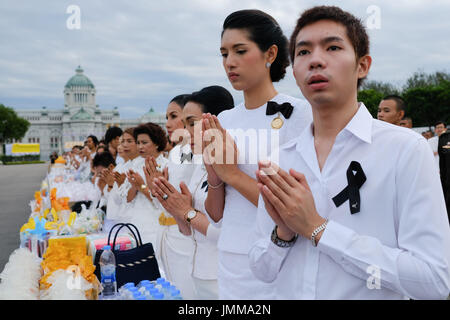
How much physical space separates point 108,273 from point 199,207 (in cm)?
77

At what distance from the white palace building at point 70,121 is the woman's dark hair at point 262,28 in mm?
108061

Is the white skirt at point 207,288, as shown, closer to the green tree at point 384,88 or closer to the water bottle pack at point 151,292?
the water bottle pack at point 151,292

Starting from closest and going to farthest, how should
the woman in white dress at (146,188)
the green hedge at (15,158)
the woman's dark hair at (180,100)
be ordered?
the woman's dark hair at (180,100)
the woman in white dress at (146,188)
the green hedge at (15,158)

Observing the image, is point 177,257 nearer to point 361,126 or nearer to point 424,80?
point 361,126

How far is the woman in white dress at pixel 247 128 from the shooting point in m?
2.00

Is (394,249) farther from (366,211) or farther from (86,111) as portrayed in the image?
(86,111)

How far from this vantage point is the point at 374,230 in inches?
51.0

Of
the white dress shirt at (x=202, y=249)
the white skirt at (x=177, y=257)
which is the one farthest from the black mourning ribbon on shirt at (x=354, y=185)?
the white skirt at (x=177, y=257)

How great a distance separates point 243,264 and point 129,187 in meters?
3.13

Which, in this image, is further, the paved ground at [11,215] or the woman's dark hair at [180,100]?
the paved ground at [11,215]

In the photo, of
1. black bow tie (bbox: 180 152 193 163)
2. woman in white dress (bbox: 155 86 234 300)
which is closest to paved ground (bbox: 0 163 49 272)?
black bow tie (bbox: 180 152 193 163)

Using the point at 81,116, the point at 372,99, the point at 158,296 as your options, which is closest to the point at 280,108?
the point at 158,296

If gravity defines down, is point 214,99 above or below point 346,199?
above
